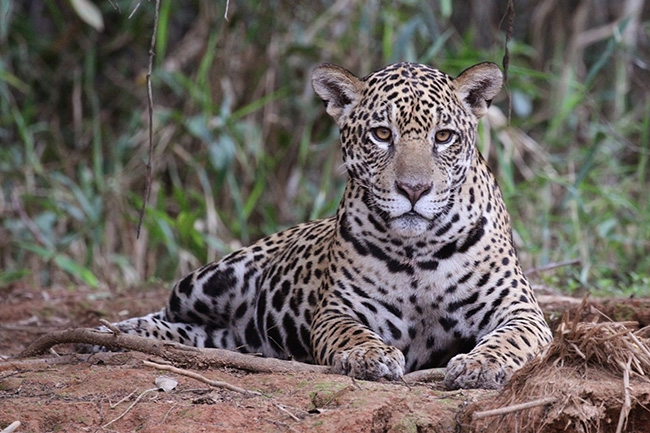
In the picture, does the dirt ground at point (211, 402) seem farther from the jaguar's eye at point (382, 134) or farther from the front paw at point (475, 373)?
the jaguar's eye at point (382, 134)

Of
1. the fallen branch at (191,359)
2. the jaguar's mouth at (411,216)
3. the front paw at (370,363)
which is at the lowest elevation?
the fallen branch at (191,359)

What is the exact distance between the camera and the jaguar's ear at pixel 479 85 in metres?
5.58

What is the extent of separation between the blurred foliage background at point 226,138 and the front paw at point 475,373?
175 inches

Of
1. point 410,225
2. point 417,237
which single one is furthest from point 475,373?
point 417,237

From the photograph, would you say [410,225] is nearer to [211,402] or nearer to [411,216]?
[411,216]

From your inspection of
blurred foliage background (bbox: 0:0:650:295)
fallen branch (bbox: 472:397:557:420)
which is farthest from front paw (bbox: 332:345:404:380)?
blurred foliage background (bbox: 0:0:650:295)

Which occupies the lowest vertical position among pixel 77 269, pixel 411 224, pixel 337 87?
pixel 77 269

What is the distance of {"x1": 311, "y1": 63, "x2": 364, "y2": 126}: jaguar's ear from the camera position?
18.6 ft

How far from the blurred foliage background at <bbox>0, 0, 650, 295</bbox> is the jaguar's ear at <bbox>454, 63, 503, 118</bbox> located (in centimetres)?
344

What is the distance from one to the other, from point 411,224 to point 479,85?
972 mm

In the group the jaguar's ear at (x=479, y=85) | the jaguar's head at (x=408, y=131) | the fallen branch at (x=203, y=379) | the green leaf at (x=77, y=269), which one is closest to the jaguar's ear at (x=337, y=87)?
the jaguar's head at (x=408, y=131)

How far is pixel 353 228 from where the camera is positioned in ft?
18.5

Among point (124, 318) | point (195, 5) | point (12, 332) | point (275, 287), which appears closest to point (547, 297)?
point (275, 287)

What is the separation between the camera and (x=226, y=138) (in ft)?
33.8
